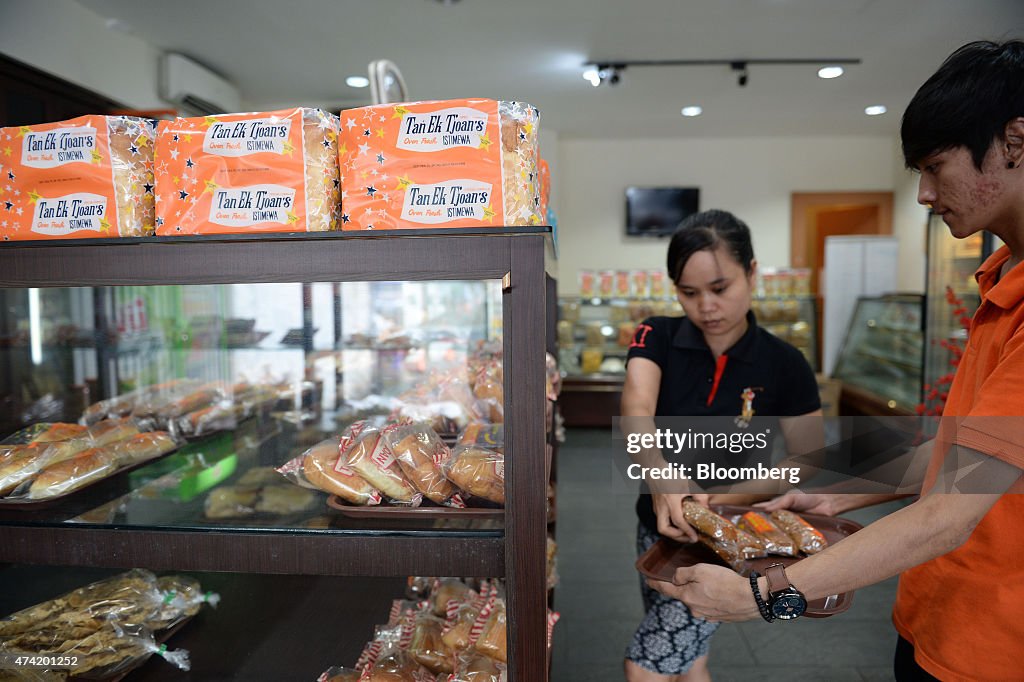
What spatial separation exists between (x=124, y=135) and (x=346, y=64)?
4638mm

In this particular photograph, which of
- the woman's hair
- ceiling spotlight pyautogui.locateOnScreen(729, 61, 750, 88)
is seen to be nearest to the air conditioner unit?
ceiling spotlight pyautogui.locateOnScreen(729, 61, 750, 88)

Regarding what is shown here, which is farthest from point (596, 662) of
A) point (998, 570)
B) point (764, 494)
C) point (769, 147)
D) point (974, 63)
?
point (769, 147)

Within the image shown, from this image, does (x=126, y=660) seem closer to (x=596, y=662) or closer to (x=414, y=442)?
(x=414, y=442)

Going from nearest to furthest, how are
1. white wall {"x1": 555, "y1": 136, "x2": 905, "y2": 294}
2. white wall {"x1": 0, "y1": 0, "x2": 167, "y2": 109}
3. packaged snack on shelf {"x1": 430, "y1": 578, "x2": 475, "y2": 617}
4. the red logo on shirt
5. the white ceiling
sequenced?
packaged snack on shelf {"x1": 430, "y1": 578, "x2": 475, "y2": 617}
the red logo on shirt
white wall {"x1": 0, "y1": 0, "x2": 167, "y2": 109}
the white ceiling
white wall {"x1": 555, "y1": 136, "x2": 905, "y2": 294}

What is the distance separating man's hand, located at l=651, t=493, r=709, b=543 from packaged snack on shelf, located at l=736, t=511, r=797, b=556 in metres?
0.10

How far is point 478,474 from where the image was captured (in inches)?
40.2

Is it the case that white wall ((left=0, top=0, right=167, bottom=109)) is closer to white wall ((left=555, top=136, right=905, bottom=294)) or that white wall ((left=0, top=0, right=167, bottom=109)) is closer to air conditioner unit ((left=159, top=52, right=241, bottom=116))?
air conditioner unit ((left=159, top=52, right=241, bottom=116))

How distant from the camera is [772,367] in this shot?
1.72 m

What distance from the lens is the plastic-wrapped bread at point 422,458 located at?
1.02 metres

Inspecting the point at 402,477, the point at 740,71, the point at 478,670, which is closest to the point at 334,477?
the point at 402,477

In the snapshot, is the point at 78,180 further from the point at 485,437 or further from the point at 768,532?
the point at 768,532

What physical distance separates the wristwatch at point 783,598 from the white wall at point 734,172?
697 centimetres

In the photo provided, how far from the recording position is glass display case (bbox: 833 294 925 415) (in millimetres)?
5516

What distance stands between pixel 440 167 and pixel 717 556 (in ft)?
3.13
